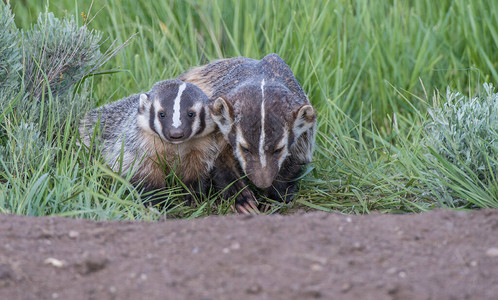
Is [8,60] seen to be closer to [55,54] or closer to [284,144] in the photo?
[55,54]

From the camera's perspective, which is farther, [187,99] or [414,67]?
[414,67]

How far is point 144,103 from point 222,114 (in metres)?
0.55

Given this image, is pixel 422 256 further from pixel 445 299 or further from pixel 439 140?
pixel 439 140

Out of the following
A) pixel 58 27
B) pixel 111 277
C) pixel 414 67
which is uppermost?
pixel 58 27

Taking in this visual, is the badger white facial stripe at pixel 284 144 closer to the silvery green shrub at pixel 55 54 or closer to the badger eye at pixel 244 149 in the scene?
the badger eye at pixel 244 149

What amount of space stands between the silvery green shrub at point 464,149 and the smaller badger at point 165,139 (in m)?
1.39

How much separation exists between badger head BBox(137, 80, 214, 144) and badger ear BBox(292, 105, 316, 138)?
1.78 feet

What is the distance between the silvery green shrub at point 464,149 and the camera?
11.5 ft

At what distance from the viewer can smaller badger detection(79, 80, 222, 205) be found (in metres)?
3.92

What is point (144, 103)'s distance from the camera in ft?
13.6

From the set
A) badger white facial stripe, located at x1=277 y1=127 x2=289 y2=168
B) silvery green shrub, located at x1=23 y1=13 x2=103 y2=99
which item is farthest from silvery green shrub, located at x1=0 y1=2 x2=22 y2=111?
badger white facial stripe, located at x1=277 y1=127 x2=289 y2=168

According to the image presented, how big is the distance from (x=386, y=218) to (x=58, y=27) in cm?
283

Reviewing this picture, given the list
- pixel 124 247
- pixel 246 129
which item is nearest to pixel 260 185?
pixel 246 129

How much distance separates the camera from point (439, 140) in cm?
372
